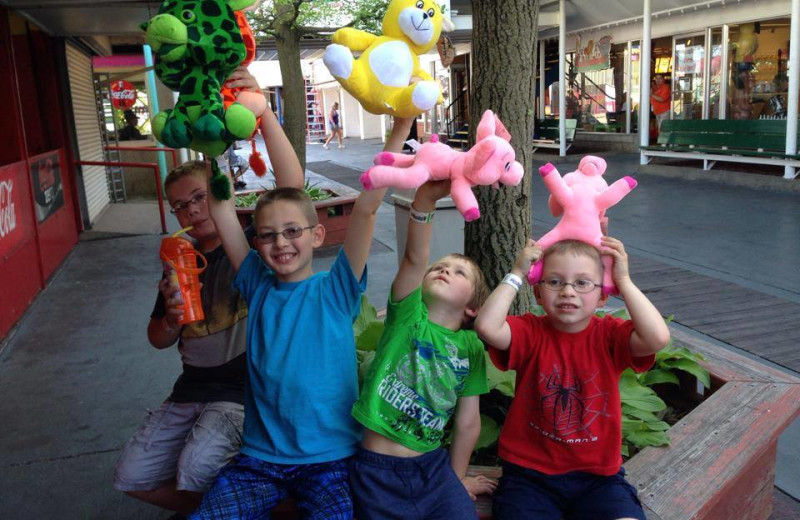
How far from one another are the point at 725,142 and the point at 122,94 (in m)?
12.9

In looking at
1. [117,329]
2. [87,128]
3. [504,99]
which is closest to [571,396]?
[504,99]

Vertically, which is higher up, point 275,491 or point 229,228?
point 229,228

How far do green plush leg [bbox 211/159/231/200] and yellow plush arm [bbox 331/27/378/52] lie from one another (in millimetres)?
555

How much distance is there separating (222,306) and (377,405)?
2.60 ft

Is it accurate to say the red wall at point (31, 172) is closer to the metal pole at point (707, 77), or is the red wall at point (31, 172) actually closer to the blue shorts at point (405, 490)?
the blue shorts at point (405, 490)

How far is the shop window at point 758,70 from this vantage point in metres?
13.7

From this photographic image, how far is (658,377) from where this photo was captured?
121 inches

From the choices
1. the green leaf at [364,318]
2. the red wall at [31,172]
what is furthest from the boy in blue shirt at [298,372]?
A: the red wall at [31,172]

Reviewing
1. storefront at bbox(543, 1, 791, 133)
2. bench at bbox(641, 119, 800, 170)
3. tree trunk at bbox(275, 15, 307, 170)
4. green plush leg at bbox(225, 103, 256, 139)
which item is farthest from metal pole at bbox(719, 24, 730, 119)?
green plush leg at bbox(225, 103, 256, 139)

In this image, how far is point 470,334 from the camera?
2.23m

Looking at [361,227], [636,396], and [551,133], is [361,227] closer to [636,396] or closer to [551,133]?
[636,396]

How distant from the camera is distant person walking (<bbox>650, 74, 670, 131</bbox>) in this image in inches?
666

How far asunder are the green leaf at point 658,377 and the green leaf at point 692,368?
4 centimetres

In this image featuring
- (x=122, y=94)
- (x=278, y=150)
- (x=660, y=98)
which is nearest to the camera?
(x=278, y=150)
